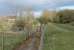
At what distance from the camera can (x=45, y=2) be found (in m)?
2.30

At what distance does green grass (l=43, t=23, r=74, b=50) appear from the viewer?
237 centimetres

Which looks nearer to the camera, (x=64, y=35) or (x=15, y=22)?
(x=15, y=22)

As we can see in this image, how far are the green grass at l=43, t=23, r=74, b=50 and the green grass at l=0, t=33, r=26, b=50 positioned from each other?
316mm

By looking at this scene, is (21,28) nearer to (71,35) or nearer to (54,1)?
(54,1)

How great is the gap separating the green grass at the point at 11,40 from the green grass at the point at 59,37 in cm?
32

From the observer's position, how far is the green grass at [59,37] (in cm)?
237

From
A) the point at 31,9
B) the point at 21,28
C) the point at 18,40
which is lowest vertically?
the point at 18,40

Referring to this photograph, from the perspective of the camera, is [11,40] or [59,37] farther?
[59,37]

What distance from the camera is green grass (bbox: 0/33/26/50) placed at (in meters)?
2.28

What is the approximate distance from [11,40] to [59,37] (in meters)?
0.69

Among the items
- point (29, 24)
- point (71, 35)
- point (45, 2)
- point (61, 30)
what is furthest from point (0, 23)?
point (71, 35)

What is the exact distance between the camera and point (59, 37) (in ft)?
8.66

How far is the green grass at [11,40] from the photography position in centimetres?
228

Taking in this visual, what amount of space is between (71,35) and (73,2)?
0.46 metres
